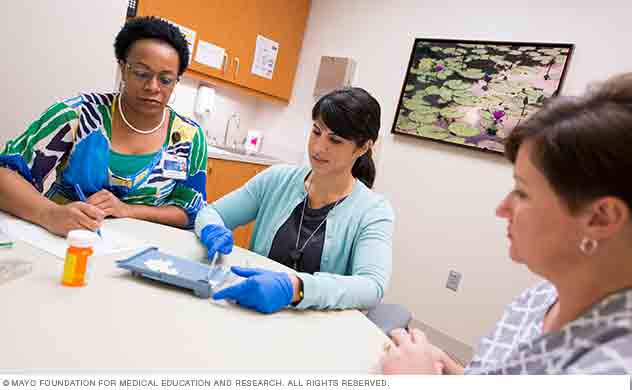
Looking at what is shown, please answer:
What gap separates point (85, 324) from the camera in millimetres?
792

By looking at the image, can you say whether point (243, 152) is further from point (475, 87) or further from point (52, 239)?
point (52, 239)

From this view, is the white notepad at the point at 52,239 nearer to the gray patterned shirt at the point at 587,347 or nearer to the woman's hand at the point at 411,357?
the woman's hand at the point at 411,357

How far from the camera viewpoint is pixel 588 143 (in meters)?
0.55

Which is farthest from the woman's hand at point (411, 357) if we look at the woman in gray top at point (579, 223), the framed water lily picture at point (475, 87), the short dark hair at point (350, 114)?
the framed water lily picture at point (475, 87)

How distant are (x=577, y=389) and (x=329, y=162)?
3.38 ft

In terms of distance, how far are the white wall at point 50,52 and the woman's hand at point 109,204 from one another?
2.44 ft

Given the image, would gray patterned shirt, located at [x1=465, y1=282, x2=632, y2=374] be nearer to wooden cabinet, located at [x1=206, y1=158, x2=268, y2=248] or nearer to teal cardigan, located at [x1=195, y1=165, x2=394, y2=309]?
teal cardigan, located at [x1=195, y1=165, x2=394, y2=309]

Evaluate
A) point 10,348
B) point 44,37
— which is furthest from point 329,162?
point 44,37

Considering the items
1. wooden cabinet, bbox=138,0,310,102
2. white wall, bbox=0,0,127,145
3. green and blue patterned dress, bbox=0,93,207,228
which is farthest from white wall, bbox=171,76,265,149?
green and blue patterned dress, bbox=0,93,207,228

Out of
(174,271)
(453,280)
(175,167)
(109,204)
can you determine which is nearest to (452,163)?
(453,280)

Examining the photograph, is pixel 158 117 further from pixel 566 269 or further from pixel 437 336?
pixel 437 336

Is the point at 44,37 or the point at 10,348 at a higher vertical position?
the point at 44,37

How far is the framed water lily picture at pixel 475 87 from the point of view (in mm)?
2594

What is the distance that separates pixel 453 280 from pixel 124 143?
7.08 ft
